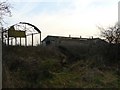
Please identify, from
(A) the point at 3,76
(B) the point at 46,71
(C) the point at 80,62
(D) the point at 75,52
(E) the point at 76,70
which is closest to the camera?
(A) the point at 3,76

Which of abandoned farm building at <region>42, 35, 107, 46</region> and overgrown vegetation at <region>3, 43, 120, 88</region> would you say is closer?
overgrown vegetation at <region>3, 43, 120, 88</region>

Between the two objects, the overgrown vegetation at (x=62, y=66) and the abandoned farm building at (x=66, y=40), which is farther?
the abandoned farm building at (x=66, y=40)

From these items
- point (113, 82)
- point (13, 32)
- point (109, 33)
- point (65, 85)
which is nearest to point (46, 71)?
point (65, 85)

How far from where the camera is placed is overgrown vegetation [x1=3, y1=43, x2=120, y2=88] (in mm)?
22422

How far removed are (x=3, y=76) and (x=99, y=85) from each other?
868 centimetres

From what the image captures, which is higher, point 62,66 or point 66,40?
point 66,40

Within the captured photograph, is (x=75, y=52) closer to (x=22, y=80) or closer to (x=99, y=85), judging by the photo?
(x=99, y=85)

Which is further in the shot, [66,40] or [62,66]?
[66,40]

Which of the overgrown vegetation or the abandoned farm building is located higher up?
the abandoned farm building

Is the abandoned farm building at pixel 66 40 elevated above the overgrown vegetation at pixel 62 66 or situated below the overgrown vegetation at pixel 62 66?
above

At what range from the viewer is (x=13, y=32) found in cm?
2989

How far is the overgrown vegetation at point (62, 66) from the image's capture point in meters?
22.4

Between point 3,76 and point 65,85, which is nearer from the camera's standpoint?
point 3,76

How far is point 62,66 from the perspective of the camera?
1093 inches
